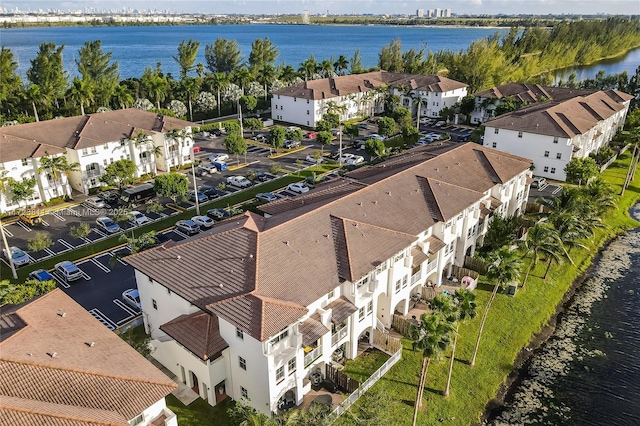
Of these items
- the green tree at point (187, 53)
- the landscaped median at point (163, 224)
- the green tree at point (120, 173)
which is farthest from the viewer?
the green tree at point (187, 53)

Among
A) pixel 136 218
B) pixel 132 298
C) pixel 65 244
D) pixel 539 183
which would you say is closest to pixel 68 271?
pixel 132 298

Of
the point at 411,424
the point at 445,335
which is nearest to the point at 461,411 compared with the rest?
the point at 411,424

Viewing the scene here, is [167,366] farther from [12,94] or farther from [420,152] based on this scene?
[12,94]

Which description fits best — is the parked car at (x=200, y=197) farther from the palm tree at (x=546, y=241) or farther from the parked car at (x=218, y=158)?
the palm tree at (x=546, y=241)

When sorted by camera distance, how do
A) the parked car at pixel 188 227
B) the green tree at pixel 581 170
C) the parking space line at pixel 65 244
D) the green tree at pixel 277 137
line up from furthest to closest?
the green tree at pixel 277 137
the green tree at pixel 581 170
the parked car at pixel 188 227
the parking space line at pixel 65 244

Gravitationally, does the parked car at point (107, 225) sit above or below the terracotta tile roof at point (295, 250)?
below

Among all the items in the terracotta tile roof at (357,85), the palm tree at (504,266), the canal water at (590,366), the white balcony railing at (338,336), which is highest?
the terracotta tile roof at (357,85)

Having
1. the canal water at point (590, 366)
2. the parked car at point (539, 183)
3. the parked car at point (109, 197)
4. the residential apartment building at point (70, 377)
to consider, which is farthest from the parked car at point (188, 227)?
the parked car at point (539, 183)
